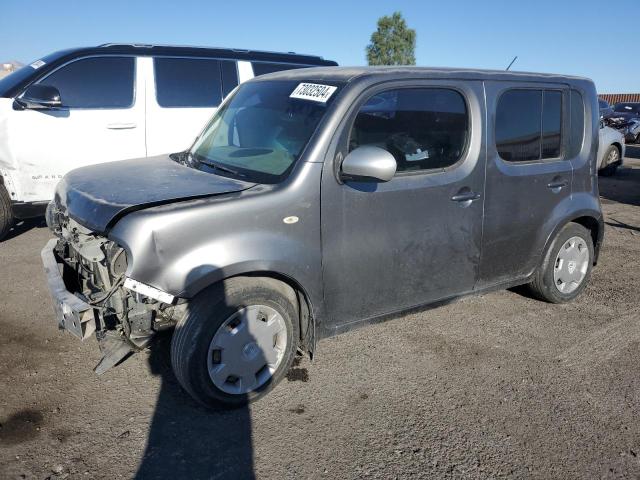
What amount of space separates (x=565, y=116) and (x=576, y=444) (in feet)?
8.59

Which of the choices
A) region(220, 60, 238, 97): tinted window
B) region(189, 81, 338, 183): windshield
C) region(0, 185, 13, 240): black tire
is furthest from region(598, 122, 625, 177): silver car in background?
region(0, 185, 13, 240): black tire

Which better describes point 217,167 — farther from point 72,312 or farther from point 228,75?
point 228,75

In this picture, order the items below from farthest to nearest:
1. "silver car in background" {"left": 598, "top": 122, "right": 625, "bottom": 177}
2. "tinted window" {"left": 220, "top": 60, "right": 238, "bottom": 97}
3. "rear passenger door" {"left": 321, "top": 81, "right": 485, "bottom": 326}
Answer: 1. "silver car in background" {"left": 598, "top": 122, "right": 625, "bottom": 177}
2. "tinted window" {"left": 220, "top": 60, "right": 238, "bottom": 97}
3. "rear passenger door" {"left": 321, "top": 81, "right": 485, "bottom": 326}

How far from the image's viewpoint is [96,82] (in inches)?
243

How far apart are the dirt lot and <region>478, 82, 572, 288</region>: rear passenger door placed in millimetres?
603

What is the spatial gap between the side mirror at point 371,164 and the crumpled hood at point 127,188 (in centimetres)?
60

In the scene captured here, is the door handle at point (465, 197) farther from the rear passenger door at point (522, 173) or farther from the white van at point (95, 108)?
the white van at point (95, 108)

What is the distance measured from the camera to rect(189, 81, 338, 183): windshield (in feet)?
10.5

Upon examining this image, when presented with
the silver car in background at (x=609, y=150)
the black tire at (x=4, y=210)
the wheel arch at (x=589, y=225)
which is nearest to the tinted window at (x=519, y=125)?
the wheel arch at (x=589, y=225)

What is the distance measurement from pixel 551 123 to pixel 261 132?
233cm

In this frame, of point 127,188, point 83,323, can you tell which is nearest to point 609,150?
point 127,188

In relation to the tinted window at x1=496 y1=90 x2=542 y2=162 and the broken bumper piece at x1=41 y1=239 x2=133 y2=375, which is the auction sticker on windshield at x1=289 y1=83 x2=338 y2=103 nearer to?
the tinted window at x1=496 y1=90 x2=542 y2=162

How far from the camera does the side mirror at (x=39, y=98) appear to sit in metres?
5.79

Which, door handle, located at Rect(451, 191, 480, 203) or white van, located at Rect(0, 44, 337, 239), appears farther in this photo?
white van, located at Rect(0, 44, 337, 239)
